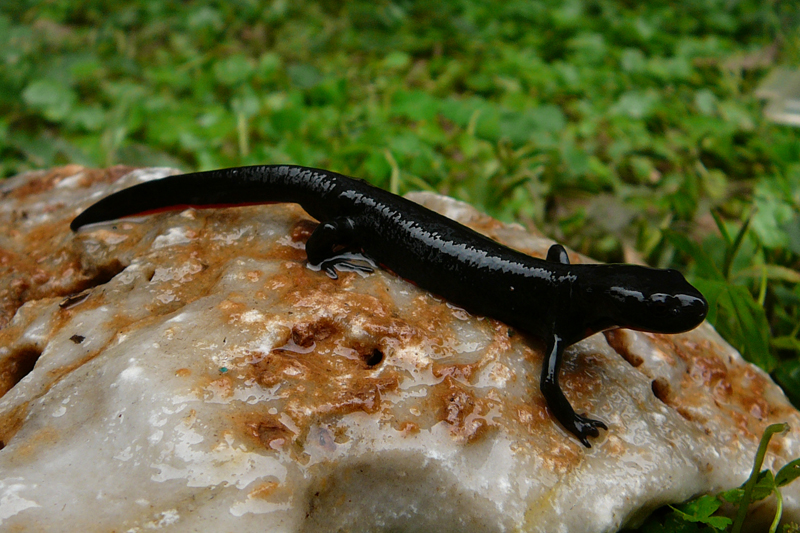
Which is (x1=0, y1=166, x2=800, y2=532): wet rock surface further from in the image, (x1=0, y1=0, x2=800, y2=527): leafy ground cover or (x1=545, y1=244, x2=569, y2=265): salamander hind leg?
(x1=0, y1=0, x2=800, y2=527): leafy ground cover

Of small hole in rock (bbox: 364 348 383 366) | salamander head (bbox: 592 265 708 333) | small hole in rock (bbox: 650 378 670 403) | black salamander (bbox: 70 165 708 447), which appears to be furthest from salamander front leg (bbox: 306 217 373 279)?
small hole in rock (bbox: 650 378 670 403)

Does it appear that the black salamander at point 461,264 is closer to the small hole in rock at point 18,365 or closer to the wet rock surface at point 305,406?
the wet rock surface at point 305,406

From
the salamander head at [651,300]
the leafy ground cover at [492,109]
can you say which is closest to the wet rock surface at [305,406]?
the salamander head at [651,300]

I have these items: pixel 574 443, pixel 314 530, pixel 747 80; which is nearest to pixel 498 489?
pixel 574 443

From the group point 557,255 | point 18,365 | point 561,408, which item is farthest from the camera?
point 557,255

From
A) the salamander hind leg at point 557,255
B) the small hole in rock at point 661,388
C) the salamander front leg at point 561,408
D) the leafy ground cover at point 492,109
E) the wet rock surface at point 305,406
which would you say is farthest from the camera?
the leafy ground cover at point 492,109

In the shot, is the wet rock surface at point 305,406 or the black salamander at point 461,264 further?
Result: the black salamander at point 461,264

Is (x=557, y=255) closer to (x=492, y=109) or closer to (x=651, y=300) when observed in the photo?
(x=651, y=300)

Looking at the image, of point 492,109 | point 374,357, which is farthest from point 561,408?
point 492,109
